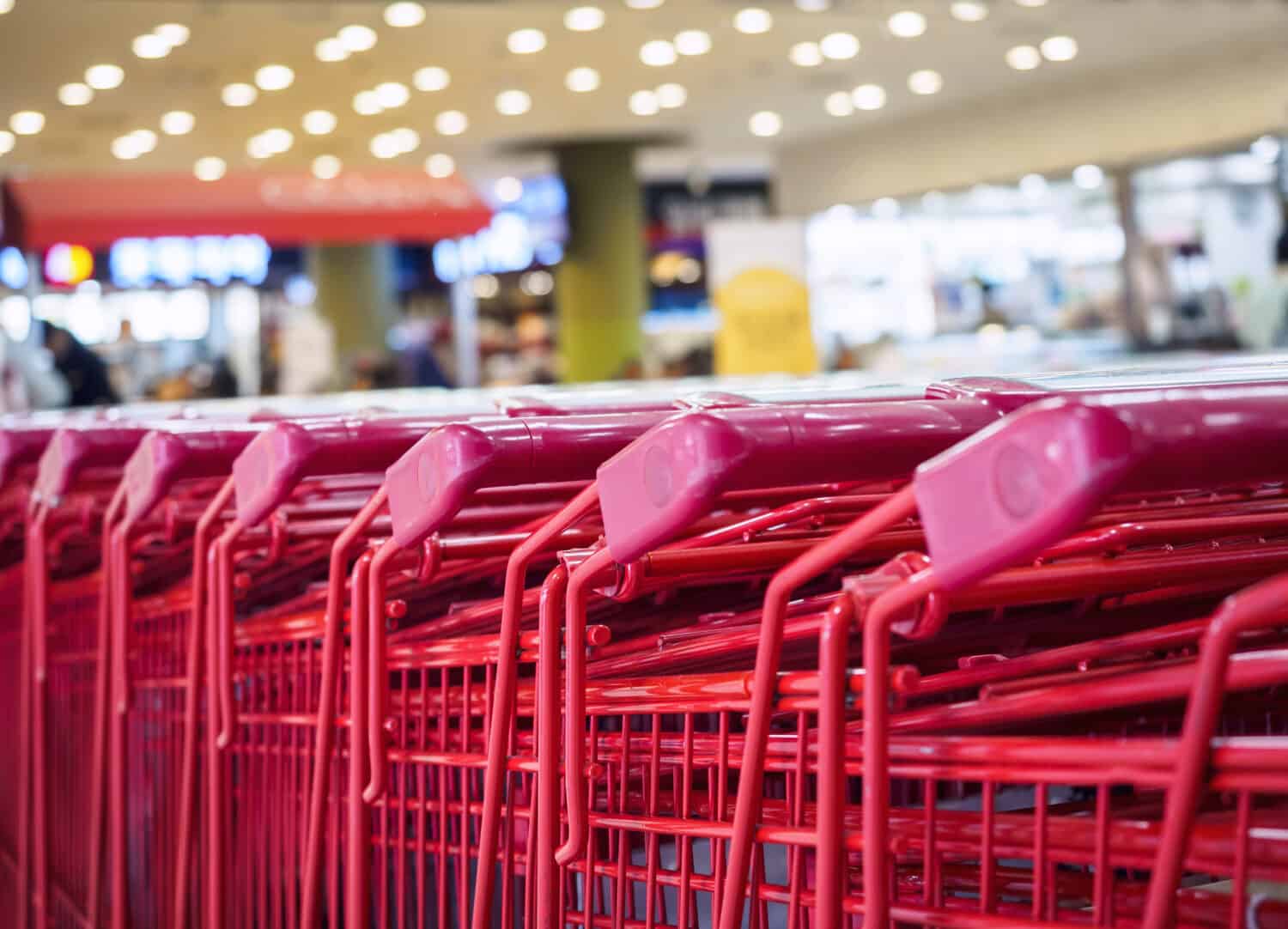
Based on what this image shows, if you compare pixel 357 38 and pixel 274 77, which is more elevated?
pixel 274 77

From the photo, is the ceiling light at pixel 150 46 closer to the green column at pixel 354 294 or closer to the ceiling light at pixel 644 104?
the ceiling light at pixel 644 104

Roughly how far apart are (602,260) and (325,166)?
10.8 feet

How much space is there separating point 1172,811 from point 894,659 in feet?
2.69

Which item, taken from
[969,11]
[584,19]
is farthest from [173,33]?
[969,11]

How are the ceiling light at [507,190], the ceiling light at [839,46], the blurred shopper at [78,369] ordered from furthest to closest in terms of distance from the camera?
the ceiling light at [507,190], the ceiling light at [839,46], the blurred shopper at [78,369]

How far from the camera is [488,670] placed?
4.84 feet

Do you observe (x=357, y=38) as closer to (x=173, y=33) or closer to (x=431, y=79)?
(x=173, y=33)

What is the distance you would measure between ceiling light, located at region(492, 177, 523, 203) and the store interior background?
3 centimetres

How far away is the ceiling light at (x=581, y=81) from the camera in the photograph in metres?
13.5

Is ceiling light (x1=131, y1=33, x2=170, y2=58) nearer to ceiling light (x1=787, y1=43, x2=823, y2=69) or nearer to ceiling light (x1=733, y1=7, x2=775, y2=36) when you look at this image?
ceiling light (x1=733, y1=7, x2=775, y2=36)

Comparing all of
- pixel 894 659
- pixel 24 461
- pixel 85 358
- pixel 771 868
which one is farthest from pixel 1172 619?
pixel 85 358

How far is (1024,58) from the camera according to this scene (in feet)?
46.1

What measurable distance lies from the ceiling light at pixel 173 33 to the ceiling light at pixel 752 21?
12.7 feet

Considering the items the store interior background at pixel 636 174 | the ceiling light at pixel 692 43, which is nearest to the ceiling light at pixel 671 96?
the store interior background at pixel 636 174
